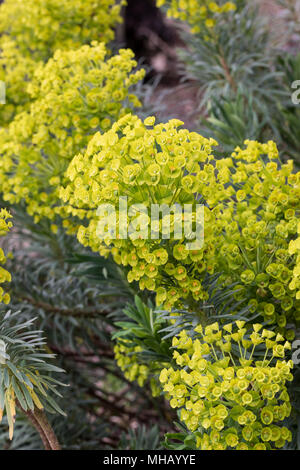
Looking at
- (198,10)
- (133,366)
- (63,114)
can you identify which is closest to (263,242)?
(133,366)

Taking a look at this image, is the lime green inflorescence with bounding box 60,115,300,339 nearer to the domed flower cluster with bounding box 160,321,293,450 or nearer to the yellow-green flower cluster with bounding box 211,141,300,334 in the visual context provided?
the yellow-green flower cluster with bounding box 211,141,300,334

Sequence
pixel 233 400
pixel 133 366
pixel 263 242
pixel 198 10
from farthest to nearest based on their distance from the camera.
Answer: pixel 198 10 → pixel 133 366 → pixel 263 242 → pixel 233 400

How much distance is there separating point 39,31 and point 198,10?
466 millimetres

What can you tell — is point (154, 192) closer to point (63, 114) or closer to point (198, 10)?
point (63, 114)

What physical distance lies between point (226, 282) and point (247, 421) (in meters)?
0.28

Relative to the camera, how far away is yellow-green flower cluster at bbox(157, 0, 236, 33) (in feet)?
4.89

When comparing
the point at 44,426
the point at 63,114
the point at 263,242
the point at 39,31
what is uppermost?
the point at 39,31

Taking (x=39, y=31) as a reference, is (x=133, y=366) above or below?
below

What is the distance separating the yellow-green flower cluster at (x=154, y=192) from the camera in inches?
29.5

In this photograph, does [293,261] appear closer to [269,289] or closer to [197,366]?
[269,289]

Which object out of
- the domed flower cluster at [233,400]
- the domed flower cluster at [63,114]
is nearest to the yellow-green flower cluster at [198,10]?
the domed flower cluster at [63,114]

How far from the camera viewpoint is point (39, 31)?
60.7 inches

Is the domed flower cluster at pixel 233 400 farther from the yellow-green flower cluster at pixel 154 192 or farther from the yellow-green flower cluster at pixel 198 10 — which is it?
the yellow-green flower cluster at pixel 198 10

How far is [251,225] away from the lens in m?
0.87
